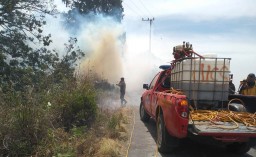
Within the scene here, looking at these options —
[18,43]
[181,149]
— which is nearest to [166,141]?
[181,149]

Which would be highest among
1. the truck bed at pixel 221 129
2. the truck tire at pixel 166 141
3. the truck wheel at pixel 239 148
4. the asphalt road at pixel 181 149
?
the truck bed at pixel 221 129

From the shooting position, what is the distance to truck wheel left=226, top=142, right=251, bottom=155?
794cm

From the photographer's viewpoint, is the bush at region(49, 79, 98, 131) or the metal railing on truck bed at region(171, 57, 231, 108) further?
the bush at region(49, 79, 98, 131)

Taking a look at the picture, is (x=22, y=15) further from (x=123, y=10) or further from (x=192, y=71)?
(x=123, y=10)

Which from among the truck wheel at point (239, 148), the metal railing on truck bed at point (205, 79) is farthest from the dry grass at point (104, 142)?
the truck wheel at point (239, 148)

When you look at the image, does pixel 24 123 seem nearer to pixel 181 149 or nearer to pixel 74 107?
pixel 74 107

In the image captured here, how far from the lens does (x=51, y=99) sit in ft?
32.1

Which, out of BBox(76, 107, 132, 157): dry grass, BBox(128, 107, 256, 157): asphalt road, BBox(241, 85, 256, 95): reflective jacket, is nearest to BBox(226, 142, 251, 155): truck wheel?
BBox(128, 107, 256, 157): asphalt road

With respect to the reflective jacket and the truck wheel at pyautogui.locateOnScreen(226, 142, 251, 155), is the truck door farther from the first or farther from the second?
the truck wheel at pyautogui.locateOnScreen(226, 142, 251, 155)

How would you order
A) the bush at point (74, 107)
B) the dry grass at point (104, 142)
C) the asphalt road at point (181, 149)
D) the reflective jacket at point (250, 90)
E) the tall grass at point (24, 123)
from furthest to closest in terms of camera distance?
the reflective jacket at point (250, 90)
the bush at point (74, 107)
the asphalt road at point (181, 149)
the dry grass at point (104, 142)
the tall grass at point (24, 123)

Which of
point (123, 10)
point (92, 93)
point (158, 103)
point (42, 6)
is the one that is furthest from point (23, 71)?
point (123, 10)

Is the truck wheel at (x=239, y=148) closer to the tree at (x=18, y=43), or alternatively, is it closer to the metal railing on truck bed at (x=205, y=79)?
the metal railing on truck bed at (x=205, y=79)

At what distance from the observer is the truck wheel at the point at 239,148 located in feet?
26.1

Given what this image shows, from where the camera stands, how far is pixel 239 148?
8.09 m
